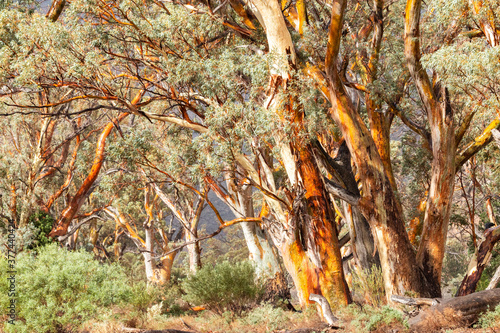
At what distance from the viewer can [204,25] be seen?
31.2 ft

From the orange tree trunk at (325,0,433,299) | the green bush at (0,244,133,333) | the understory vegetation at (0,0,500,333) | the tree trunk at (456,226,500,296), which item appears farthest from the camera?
the tree trunk at (456,226,500,296)

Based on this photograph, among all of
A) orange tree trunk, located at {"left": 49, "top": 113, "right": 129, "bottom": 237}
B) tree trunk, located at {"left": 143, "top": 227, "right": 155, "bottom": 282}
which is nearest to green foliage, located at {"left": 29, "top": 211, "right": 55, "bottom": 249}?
orange tree trunk, located at {"left": 49, "top": 113, "right": 129, "bottom": 237}

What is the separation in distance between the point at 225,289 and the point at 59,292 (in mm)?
3131

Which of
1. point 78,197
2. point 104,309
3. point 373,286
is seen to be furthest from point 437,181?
point 78,197

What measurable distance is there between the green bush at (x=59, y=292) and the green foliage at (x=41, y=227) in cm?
537

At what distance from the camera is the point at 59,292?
247 inches

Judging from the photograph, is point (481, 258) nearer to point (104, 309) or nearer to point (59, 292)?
point (104, 309)

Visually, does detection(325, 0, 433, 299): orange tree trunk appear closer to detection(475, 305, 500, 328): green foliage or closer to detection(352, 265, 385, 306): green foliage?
detection(352, 265, 385, 306): green foliage

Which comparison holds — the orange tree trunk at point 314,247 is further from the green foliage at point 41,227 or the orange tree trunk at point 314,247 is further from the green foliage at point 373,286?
the green foliage at point 41,227

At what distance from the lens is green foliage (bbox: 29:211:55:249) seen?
11.6m

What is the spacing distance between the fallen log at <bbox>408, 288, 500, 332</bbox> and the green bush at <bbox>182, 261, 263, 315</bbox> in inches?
151

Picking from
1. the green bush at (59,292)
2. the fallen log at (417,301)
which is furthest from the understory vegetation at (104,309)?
the fallen log at (417,301)

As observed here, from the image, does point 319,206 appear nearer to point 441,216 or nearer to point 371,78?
point 441,216

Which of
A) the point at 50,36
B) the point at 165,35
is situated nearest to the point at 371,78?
the point at 165,35
